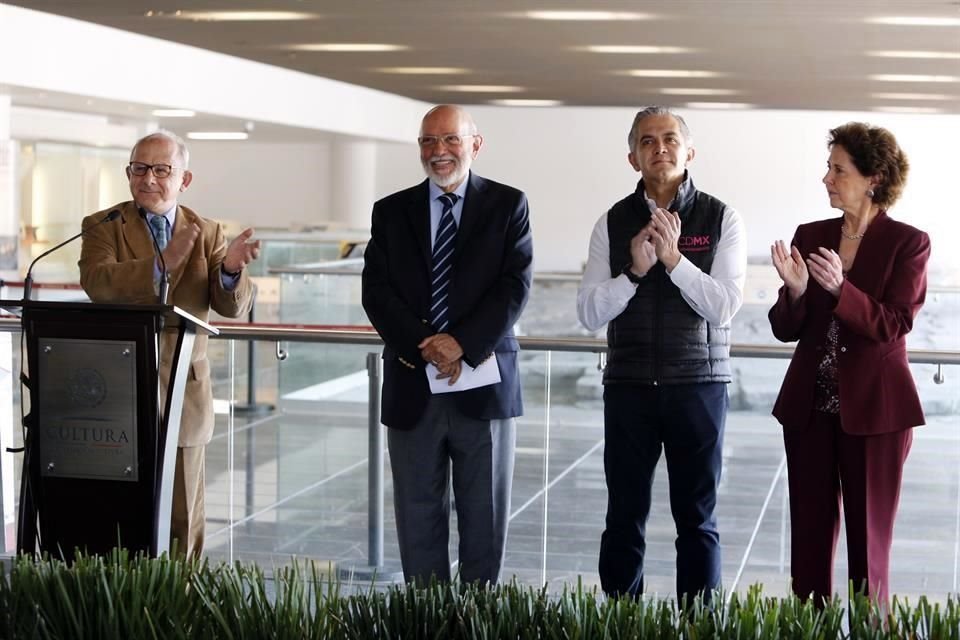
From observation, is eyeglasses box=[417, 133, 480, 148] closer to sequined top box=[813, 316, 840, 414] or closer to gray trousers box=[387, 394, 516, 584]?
gray trousers box=[387, 394, 516, 584]

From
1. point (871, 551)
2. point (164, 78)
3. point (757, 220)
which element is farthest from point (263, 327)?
point (757, 220)

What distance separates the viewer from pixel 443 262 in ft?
12.0

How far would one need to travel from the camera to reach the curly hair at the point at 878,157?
132 inches

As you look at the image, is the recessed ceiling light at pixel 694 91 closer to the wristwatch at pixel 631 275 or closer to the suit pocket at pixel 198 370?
the wristwatch at pixel 631 275

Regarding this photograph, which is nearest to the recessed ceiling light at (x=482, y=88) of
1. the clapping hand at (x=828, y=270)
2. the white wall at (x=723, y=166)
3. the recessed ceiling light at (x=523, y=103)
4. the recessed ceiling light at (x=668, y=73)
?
the recessed ceiling light at (x=523, y=103)

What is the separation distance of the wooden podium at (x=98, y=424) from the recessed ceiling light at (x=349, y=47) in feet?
35.4

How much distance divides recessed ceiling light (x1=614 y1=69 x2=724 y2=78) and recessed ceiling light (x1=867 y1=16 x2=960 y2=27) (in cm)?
471

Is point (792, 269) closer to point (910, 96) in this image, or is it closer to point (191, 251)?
point (191, 251)

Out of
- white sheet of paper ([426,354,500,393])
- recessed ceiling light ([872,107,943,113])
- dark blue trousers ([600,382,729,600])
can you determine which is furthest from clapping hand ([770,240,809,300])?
recessed ceiling light ([872,107,943,113])

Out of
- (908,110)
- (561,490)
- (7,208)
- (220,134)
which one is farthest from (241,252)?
(908,110)

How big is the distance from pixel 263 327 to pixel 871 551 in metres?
2.35

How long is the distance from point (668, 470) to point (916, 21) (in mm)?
8686

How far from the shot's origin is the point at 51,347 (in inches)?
126

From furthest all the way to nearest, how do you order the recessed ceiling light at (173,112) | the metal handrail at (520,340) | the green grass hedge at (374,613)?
the recessed ceiling light at (173,112), the metal handrail at (520,340), the green grass hedge at (374,613)
